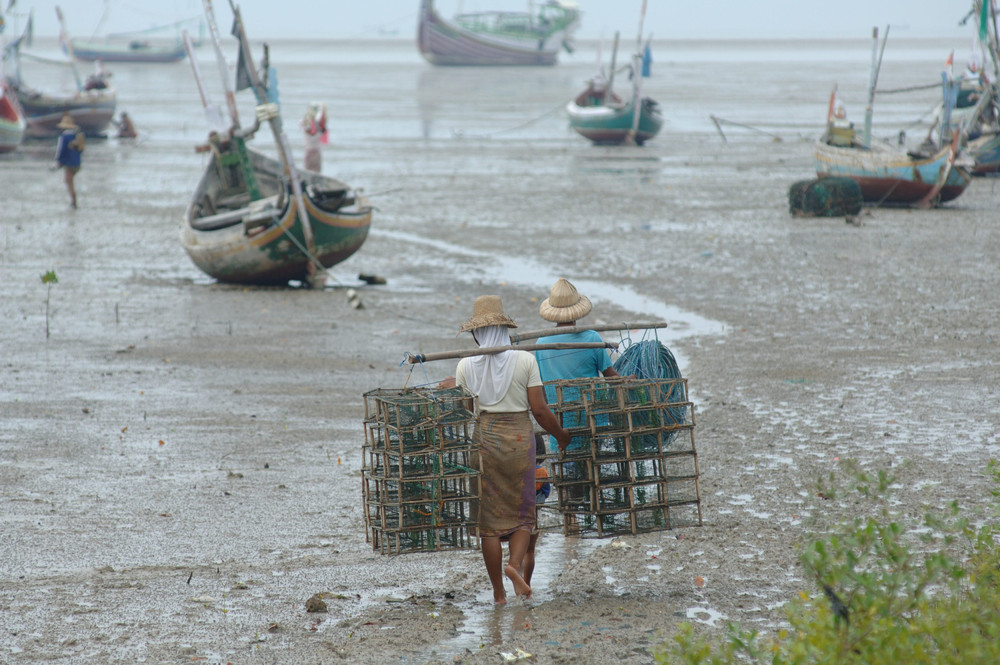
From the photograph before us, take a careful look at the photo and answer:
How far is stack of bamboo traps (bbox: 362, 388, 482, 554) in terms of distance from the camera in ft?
17.7

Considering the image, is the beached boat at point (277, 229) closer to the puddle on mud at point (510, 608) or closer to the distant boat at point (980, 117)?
the puddle on mud at point (510, 608)

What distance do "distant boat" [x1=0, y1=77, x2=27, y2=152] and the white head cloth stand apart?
3122 centimetres

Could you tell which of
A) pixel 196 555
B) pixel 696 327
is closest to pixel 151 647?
pixel 196 555

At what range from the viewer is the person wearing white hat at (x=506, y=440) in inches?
216

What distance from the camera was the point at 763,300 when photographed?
44.0 feet

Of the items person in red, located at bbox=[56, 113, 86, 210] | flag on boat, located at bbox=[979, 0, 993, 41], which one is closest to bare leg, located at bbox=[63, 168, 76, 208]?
person in red, located at bbox=[56, 113, 86, 210]

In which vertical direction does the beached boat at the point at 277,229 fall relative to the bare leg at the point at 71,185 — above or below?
above

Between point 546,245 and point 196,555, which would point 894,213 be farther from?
point 196,555

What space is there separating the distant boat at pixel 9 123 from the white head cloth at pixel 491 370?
31217 mm

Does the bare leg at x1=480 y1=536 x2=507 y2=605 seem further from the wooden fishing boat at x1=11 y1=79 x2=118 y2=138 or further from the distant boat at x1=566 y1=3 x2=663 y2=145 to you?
the wooden fishing boat at x1=11 y1=79 x2=118 y2=138

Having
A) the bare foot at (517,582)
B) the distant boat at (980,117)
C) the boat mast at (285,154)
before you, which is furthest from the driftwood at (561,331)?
the distant boat at (980,117)

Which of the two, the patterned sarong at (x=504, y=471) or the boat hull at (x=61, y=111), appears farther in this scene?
the boat hull at (x=61, y=111)

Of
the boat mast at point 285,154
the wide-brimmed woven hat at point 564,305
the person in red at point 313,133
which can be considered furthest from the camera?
the person in red at point 313,133

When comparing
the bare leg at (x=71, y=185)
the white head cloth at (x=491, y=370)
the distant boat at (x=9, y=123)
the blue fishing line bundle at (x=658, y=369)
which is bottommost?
the distant boat at (x=9, y=123)
